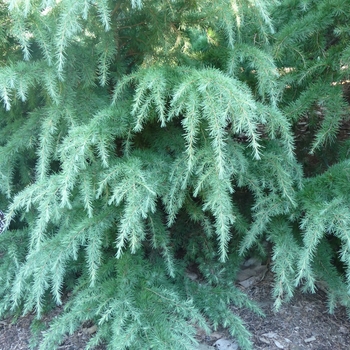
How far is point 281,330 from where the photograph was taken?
7.29ft

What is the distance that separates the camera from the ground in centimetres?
214

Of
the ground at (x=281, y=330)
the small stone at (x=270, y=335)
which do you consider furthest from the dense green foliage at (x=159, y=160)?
the small stone at (x=270, y=335)

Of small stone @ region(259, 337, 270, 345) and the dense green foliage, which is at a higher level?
the dense green foliage

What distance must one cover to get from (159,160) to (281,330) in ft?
3.72

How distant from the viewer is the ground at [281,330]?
2.14m

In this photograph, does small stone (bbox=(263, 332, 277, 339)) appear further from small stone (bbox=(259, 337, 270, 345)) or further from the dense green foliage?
the dense green foliage

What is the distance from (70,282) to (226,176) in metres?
1.16

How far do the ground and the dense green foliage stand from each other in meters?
0.11

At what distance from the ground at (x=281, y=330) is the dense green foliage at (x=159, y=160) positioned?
4.3 inches

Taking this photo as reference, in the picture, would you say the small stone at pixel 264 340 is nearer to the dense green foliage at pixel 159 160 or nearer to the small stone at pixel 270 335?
the small stone at pixel 270 335

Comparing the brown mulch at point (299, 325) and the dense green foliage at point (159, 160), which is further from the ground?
the dense green foliage at point (159, 160)

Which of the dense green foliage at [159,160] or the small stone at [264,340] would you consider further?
the small stone at [264,340]

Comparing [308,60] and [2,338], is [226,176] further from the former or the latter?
[2,338]

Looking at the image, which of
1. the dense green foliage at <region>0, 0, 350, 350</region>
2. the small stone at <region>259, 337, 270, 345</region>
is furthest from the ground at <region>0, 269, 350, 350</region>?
the dense green foliage at <region>0, 0, 350, 350</region>
